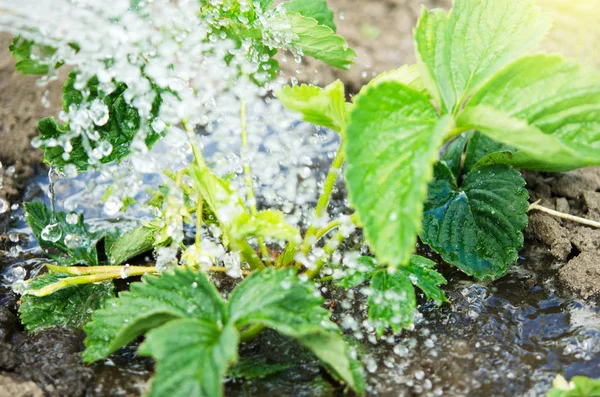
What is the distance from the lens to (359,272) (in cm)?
136

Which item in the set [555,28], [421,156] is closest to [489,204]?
[421,156]

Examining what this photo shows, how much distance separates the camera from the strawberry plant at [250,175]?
111 cm

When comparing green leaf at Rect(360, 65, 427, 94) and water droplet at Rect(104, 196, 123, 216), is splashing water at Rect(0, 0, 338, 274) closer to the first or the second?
water droplet at Rect(104, 196, 123, 216)

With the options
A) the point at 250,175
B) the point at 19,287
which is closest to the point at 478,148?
the point at 250,175

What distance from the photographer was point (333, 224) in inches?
56.7

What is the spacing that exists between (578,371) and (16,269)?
1395 mm

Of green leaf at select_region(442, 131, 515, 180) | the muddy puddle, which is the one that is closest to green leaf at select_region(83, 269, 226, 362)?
the muddy puddle

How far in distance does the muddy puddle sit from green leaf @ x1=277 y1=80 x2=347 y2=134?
0.48m

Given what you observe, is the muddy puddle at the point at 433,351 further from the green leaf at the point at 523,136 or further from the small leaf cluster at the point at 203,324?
the green leaf at the point at 523,136

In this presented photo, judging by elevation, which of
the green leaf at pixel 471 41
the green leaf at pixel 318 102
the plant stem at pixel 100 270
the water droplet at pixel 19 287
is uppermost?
the green leaf at pixel 471 41

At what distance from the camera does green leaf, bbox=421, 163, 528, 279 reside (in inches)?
60.1

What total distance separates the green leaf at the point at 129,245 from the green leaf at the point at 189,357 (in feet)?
1.76

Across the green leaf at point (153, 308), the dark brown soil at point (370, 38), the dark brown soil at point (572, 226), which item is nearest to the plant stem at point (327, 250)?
the green leaf at point (153, 308)

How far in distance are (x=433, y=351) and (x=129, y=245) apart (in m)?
0.79
